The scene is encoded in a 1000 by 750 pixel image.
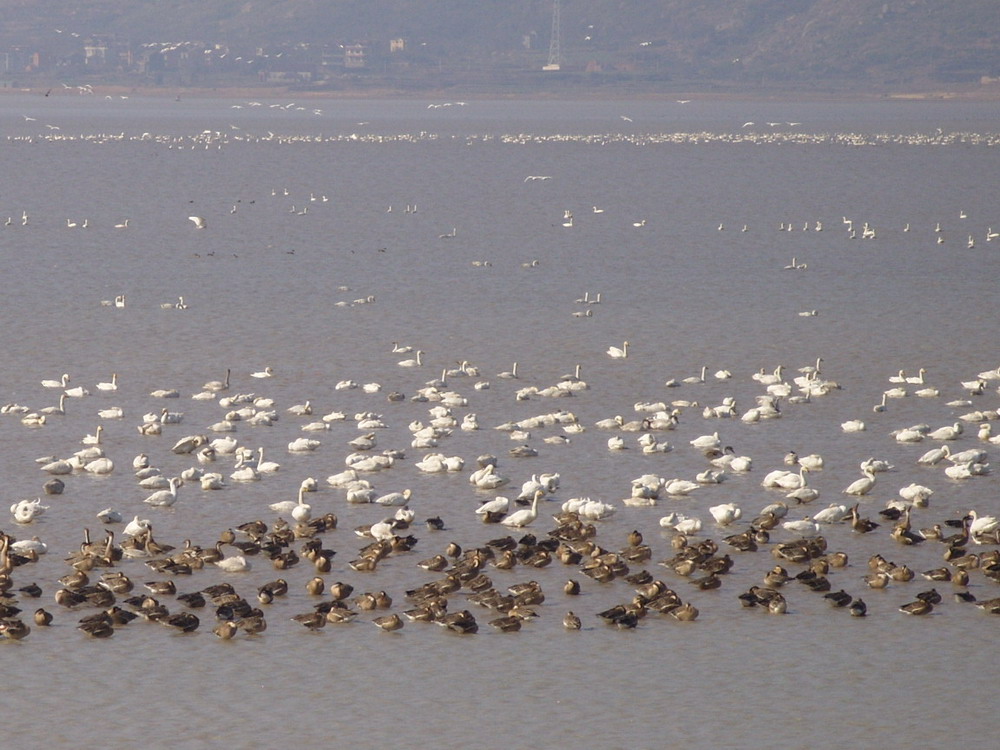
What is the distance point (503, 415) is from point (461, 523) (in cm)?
738

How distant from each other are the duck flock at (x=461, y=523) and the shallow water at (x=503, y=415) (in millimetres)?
119

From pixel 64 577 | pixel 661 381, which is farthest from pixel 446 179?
pixel 64 577

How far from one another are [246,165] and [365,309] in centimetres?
7149

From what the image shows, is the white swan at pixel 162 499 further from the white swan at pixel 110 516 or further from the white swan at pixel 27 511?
the white swan at pixel 27 511

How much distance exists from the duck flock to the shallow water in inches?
4.7

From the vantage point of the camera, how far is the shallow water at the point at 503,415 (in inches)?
680

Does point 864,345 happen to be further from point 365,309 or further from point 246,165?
point 246,165

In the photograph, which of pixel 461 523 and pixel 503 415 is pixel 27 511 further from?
pixel 503 415

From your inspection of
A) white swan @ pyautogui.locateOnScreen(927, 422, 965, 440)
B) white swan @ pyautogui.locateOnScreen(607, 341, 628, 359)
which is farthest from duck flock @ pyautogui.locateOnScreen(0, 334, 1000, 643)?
white swan @ pyautogui.locateOnScreen(607, 341, 628, 359)

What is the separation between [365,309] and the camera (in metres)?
43.7

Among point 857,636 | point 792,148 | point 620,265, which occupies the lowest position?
point 792,148

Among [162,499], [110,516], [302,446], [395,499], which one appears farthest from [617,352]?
[110,516]

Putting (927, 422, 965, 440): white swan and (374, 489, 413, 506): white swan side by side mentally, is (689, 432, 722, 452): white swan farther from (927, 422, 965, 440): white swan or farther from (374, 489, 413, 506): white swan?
(374, 489, 413, 506): white swan

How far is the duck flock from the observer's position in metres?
19.6
